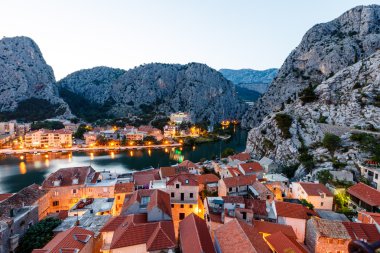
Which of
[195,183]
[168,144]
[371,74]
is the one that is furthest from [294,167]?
[168,144]

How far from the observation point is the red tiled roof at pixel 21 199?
942 inches

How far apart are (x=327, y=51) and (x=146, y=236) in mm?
95805

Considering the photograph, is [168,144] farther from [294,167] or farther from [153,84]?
[153,84]

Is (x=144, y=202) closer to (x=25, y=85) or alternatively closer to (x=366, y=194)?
(x=366, y=194)

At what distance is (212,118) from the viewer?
141 m

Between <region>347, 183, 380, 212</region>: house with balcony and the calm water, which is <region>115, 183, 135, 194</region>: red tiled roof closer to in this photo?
the calm water

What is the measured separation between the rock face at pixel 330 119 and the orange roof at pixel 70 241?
116 ft

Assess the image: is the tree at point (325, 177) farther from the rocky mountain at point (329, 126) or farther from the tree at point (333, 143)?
the tree at point (333, 143)

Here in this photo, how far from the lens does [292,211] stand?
78.4 ft

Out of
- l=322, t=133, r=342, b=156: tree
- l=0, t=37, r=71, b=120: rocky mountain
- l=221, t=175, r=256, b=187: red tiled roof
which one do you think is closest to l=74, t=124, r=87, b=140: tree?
l=0, t=37, r=71, b=120: rocky mountain

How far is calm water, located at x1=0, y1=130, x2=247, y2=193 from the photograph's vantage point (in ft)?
167

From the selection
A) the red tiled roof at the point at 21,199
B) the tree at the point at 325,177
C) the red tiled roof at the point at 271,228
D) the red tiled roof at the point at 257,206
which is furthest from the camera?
the tree at the point at 325,177

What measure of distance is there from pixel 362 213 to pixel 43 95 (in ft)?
475

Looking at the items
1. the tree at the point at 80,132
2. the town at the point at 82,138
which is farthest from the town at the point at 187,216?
the tree at the point at 80,132
